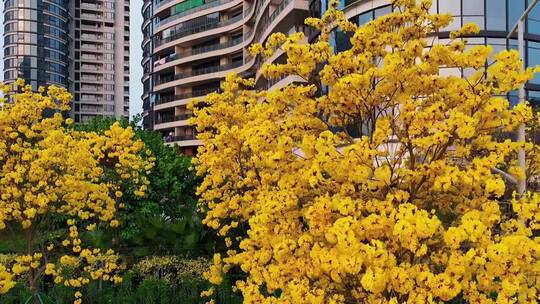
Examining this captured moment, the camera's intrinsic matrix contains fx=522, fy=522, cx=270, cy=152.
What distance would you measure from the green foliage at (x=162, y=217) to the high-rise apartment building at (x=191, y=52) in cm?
3035

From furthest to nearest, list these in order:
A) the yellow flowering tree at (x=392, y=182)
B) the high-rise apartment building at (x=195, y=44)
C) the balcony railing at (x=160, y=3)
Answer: the balcony railing at (x=160, y=3) < the high-rise apartment building at (x=195, y=44) < the yellow flowering tree at (x=392, y=182)

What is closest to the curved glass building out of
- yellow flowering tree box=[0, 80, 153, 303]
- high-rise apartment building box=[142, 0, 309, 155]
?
high-rise apartment building box=[142, 0, 309, 155]

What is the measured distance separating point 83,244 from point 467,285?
436 inches

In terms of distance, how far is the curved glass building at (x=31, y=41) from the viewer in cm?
8331

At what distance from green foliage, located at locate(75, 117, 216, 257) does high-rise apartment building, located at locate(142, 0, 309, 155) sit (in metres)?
30.4

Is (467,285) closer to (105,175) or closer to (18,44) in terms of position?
(105,175)

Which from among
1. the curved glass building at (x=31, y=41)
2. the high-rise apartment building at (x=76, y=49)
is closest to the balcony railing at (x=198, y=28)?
the curved glass building at (x=31, y=41)

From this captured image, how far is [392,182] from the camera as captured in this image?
18.4 feet

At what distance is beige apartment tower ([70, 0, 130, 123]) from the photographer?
303 ft

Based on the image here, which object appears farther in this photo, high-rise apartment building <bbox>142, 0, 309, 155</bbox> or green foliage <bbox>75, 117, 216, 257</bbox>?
high-rise apartment building <bbox>142, 0, 309, 155</bbox>

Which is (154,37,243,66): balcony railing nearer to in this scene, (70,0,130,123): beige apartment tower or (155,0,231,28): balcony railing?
(155,0,231,28): balcony railing

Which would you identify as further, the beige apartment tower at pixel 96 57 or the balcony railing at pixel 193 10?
the beige apartment tower at pixel 96 57

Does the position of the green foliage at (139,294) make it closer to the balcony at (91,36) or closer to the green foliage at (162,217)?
the green foliage at (162,217)

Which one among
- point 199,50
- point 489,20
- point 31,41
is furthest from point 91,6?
point 489,20
